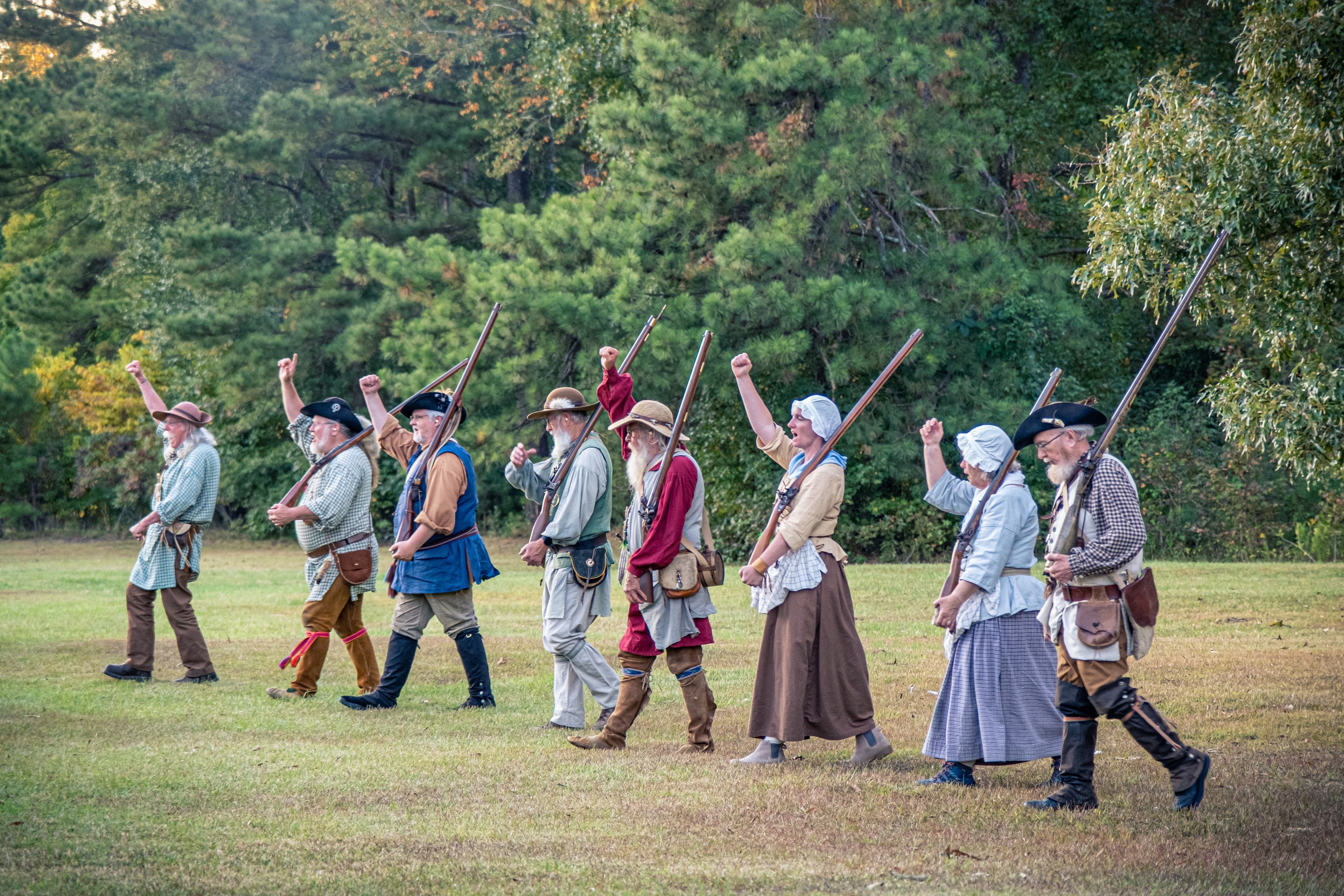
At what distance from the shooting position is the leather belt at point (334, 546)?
9.23 metres

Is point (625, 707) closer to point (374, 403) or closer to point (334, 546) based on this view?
point (334, 546)

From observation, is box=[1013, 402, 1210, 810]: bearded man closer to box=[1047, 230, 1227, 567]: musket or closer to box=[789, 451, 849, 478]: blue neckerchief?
box=[1047, 230, 1227, 567]: musket

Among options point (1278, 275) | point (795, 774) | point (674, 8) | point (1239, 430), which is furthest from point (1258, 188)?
point (674, 8)

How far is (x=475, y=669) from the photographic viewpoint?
350 inches

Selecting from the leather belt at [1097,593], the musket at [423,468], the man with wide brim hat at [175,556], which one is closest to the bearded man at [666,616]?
the musket at [423,468]

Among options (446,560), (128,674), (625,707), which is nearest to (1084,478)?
(625,707)

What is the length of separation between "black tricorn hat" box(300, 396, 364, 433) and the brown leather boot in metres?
3.32

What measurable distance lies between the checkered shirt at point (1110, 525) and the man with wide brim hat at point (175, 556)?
6616 mm

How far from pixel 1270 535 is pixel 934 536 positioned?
16.4 feet

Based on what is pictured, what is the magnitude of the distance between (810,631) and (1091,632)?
153cm

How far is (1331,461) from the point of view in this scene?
35.1 ft

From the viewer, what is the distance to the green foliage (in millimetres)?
9117

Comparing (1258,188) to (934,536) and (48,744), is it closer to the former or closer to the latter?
(48,744)

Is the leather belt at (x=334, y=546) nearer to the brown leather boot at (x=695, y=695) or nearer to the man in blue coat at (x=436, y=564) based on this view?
the man in blue coat at (x=436, y=564)
